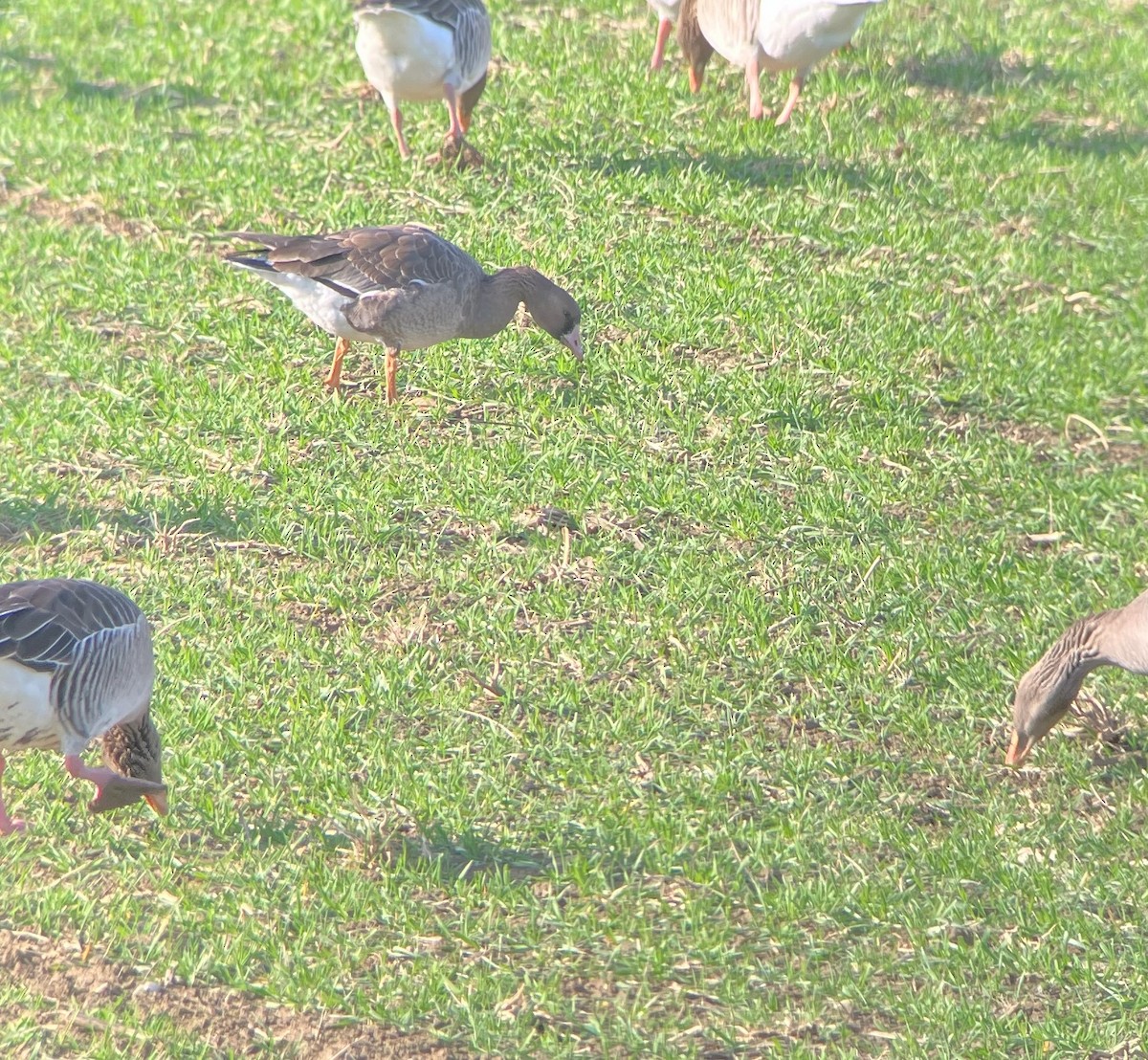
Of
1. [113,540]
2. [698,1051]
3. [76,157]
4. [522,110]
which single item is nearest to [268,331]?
[113,540]

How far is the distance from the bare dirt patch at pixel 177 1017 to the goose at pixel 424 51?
579 centimetres

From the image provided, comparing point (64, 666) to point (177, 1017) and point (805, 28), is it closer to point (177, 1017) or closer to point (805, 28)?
point (177, 1017)

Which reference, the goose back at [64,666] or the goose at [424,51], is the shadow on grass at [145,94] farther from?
the goose back at [64,666]

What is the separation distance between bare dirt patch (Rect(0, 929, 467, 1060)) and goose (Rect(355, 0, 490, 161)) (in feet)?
19.0

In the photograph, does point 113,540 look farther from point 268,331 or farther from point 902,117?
point 902,117

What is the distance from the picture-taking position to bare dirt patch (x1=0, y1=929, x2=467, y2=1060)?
3.72 metres

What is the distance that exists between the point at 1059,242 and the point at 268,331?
15.1 feet

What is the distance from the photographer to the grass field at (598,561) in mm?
4004

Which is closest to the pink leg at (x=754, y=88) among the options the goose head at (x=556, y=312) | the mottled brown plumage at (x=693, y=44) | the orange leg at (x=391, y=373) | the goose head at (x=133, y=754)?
the mottled brown plumage at (x=693, y=44)

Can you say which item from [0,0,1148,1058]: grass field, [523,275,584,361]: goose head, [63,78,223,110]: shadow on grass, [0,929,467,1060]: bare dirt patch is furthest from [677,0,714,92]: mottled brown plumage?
[0,929,467,1060]: bare dirt patch

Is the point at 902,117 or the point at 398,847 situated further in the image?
the point at 902,117

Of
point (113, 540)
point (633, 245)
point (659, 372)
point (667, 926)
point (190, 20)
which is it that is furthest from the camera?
point (190, 20)

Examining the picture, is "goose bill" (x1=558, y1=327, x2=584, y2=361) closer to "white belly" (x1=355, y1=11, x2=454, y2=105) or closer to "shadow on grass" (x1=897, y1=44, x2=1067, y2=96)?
"white belly" (x1=355, y1=11, x2=454, y2=105)

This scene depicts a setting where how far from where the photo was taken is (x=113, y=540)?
5.63 m
